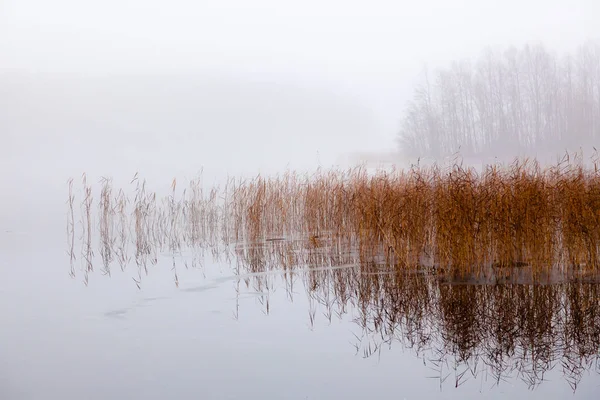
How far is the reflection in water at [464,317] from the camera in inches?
124

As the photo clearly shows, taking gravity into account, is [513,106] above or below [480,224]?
above

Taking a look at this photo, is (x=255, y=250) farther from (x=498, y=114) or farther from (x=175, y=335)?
(x=498, y=114)

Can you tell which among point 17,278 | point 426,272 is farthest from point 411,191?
point 17,278

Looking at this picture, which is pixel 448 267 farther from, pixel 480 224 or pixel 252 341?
pixel 252 341

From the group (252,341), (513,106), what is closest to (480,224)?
(252,341)

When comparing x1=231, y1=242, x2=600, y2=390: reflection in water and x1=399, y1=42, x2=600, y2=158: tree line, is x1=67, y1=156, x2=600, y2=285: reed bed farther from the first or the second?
x1=399, y1=42, x2=600, y2=158: tree line

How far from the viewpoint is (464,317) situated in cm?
396

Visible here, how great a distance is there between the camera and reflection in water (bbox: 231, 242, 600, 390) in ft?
10.3

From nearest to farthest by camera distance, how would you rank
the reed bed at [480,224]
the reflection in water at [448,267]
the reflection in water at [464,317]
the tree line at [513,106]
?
1. the reflection in water at [464,317]
2. the reflection in water at [448,267]
3. the reed bed at [480,224]
4. the tree line at [513,106]

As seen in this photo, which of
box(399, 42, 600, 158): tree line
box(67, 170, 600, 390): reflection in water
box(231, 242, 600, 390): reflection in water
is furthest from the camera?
box(399, 42, 600, 158): tree line

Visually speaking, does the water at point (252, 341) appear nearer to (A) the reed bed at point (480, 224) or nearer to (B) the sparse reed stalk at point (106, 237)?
(A) the reed bed at point (480, 224)

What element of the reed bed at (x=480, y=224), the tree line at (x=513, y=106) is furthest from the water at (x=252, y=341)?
the tree line at (x=513, y=106)

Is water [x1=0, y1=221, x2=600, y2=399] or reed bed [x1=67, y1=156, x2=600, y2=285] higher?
reed bed [x1=67, y1=156, x2=600, y2=285]

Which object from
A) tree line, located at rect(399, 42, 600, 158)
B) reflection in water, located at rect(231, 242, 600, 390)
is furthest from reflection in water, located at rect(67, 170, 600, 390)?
tree line, located at rect(399, 42, 600, 158)
